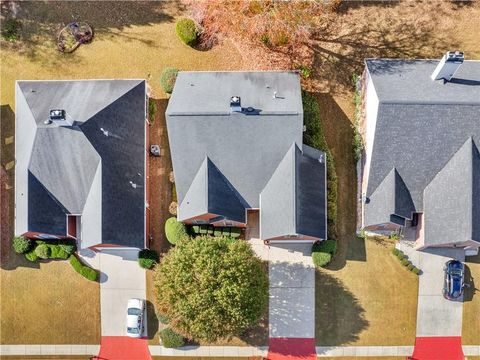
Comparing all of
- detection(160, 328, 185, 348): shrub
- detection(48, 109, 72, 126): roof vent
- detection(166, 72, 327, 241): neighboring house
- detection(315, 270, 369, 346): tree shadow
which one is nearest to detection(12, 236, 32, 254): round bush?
detection(48, 109, 72, 126): roof vent

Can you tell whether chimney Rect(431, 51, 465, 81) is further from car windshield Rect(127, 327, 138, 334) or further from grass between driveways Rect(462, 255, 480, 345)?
car windshield Rect(127, 327, 138, 334)

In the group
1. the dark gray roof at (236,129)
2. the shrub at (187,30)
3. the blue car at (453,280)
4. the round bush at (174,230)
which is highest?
the shrub at (187,30)

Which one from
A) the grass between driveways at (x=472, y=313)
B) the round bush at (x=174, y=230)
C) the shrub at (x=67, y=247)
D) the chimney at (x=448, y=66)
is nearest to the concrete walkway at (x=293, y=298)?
the round bush at (x=174, y=230)

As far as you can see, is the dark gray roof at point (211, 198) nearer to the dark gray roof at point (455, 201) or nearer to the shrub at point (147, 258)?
the shrub at point (147, 258)

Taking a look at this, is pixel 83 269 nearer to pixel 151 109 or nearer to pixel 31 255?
pixel 31 255

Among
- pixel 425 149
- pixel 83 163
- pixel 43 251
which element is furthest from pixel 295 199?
pixel 43 251

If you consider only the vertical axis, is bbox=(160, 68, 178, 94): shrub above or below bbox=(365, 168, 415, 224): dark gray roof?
above

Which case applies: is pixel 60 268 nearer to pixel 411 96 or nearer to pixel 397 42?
A: pixel 411 96
